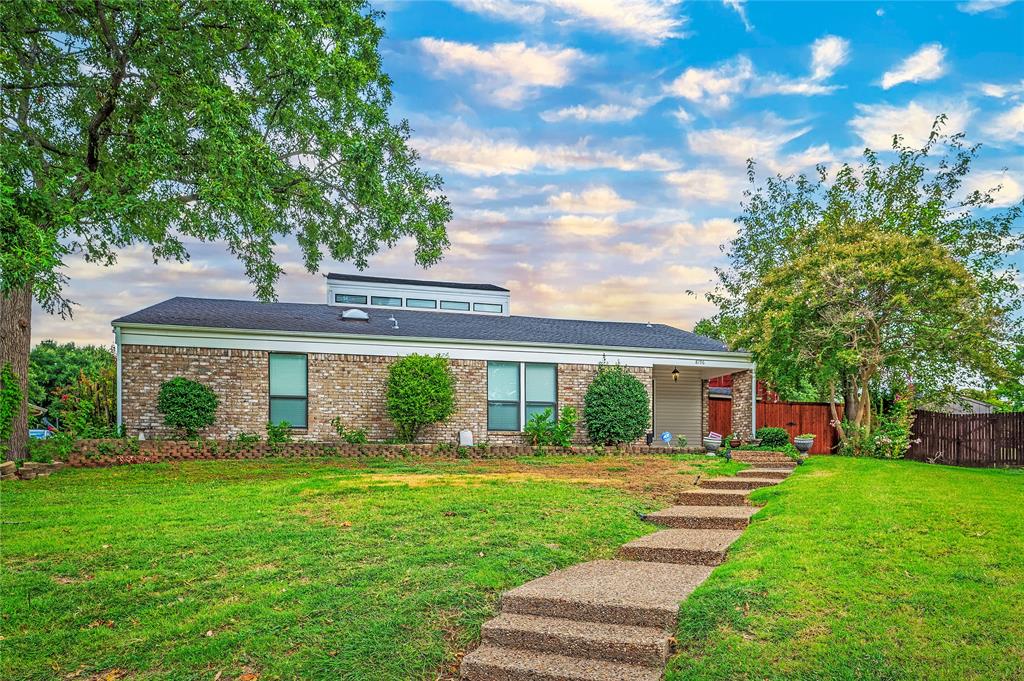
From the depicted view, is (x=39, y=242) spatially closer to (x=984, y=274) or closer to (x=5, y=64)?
(x=5, y=64)

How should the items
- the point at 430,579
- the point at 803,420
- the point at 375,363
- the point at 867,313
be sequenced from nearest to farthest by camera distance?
1. the point at 430,579
2. the point at 375,363
3. the point at 867,313
4. the point at 803,420

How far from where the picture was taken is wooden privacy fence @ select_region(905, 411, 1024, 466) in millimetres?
18000

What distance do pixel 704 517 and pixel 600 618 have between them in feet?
11.3

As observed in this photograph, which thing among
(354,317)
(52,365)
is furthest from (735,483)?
(52,365)

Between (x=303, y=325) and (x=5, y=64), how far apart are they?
295 inches

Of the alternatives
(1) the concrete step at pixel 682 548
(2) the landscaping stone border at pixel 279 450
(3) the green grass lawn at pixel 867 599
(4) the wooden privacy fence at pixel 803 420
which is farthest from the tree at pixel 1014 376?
(1) the concrete step at pixel 682 548

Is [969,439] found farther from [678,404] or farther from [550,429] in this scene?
[550,429]

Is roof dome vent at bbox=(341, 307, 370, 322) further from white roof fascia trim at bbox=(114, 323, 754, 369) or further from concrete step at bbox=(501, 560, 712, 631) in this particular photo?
concrete step at bbox=(501, 560, 712, 631)

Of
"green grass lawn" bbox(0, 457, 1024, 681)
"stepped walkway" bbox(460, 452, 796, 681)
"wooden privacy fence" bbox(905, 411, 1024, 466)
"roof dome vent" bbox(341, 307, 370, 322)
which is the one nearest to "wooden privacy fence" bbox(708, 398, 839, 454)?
"wooden privacy fence" bbox(905, 411, 1024, 466)

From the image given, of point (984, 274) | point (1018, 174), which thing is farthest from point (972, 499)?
point (1018, 174)

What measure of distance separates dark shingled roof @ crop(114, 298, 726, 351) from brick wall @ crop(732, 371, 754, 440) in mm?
1145

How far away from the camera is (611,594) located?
590cm

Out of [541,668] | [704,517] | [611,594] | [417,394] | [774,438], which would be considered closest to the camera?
[541,668]

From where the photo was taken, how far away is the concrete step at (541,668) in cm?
484
